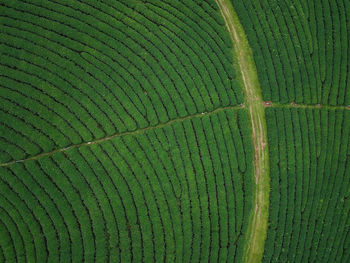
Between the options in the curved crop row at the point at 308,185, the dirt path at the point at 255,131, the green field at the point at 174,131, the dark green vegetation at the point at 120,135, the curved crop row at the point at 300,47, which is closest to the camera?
the dark green vegetation at the point at 120,135

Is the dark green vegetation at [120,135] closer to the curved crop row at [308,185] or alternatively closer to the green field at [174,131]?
the green field at [174,131]

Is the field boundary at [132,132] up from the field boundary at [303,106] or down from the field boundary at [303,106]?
down

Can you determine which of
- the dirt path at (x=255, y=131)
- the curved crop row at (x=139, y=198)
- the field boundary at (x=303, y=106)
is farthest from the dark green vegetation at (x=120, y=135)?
the field boundary at (x=303, y=106)

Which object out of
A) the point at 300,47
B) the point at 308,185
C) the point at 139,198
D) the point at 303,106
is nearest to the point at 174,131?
the point at 139,198

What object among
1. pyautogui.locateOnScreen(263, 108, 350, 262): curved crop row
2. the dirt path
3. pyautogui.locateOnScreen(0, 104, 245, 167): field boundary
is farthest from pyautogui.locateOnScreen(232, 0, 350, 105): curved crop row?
pyautogui.locateOnScreen(0, 104, 245, 167): field boundary

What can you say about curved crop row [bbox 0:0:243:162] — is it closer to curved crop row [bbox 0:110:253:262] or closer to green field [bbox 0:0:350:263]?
green field [bbox 0:0:350:263]

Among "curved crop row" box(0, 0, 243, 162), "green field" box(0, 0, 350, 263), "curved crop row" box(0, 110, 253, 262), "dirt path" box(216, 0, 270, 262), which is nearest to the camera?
"curved crop row" box(0, 110, 253, 262)

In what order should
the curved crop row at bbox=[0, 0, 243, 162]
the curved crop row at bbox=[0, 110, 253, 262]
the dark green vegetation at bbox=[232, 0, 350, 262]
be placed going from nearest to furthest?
the curved crop row at bbox=[0, 110, 253, 262], the curved crop row at bbox=[0, 0, 243, 162], the dark green vegetation at bbox=[232, 0, 350, 262]
